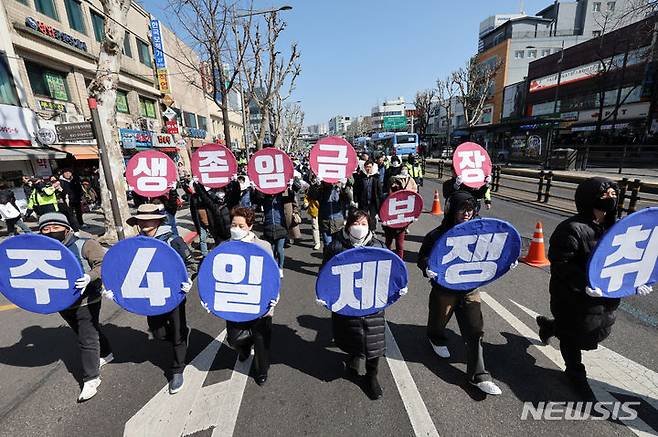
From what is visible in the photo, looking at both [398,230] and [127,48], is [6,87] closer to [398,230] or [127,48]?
[127,48]

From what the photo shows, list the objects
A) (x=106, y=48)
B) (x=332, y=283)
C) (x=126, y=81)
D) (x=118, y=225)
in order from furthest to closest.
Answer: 1. (x=126, y=81)
2. (x=118, y=225)
3. (x=106, y=48)
4. (x=332, y=283)

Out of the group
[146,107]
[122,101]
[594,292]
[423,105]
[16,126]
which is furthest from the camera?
[423,105]

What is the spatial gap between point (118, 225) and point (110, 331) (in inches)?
163

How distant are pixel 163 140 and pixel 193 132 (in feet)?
21.4

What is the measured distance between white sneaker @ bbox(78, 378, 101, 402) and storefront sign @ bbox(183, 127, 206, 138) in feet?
88.3

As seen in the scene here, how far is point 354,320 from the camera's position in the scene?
262cm

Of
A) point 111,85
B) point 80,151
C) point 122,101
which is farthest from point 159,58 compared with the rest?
point 111,85

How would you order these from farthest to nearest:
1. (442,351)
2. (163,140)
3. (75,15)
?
(163,140) < (75,15) < (442,351)

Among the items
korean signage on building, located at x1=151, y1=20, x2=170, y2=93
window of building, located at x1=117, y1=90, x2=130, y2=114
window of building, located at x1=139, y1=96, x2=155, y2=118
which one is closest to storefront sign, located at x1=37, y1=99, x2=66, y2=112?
window of building, located at x1=117, y1=90, x2=130, y2=114

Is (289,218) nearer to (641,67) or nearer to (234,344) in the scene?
(234,344)

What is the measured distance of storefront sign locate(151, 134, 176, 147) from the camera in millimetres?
20828

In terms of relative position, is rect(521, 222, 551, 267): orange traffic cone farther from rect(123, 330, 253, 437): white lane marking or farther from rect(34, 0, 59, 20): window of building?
rect(34, 0, 59, 20): window of building

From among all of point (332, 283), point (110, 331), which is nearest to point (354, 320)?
point (332, 283)

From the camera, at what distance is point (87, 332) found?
284 cm
